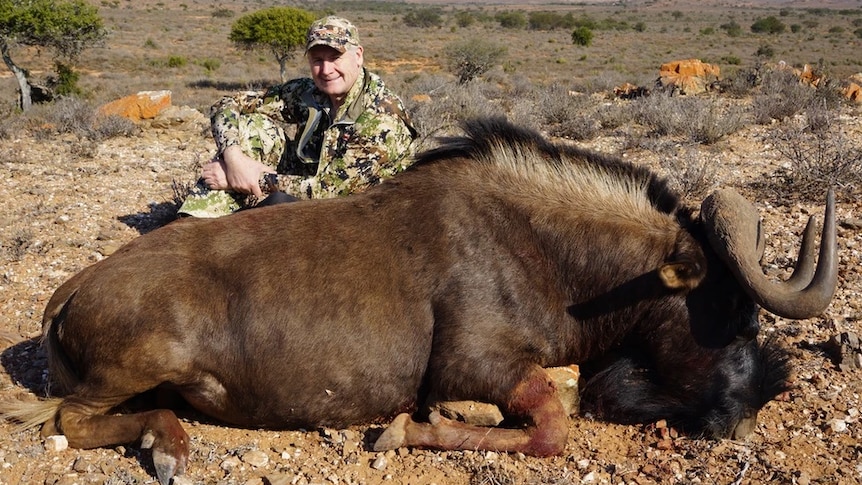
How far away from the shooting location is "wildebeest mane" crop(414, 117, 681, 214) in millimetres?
3781

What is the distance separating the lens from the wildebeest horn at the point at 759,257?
2.98 metres

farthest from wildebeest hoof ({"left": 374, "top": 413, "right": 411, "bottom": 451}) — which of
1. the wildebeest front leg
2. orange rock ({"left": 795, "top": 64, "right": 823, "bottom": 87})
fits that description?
orange rock ({"left": 795, "top": 64, "right": 823, "bottom": 87})

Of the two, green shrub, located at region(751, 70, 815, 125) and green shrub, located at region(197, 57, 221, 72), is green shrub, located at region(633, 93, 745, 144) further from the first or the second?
green shrub, located at region(197, 57, 221, 72)

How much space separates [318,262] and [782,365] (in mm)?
2501

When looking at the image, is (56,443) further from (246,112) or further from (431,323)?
(246,112)

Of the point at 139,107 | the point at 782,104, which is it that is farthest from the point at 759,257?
the point at 139,107

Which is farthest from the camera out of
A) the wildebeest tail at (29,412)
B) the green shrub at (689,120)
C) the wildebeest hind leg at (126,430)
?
the green shrub at (689,120)

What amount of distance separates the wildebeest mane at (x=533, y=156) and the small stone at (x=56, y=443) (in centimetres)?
239

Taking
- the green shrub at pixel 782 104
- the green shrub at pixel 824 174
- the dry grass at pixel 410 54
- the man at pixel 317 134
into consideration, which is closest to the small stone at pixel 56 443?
the man at pixel 317 134

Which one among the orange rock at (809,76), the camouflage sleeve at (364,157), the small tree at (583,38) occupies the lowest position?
the camouflage sleeve at (364,157)

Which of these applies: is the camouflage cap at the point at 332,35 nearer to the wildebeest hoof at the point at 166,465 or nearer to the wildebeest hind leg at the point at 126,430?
the wildebeest hind leg at the point at 126,430

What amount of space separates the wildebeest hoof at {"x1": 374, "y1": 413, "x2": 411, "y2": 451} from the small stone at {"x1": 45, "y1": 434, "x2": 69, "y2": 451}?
1600 millimetres

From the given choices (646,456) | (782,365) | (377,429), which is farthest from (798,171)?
(377,429)

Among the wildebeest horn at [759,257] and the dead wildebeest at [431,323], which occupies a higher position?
the wildebeest horn at [759,257]
